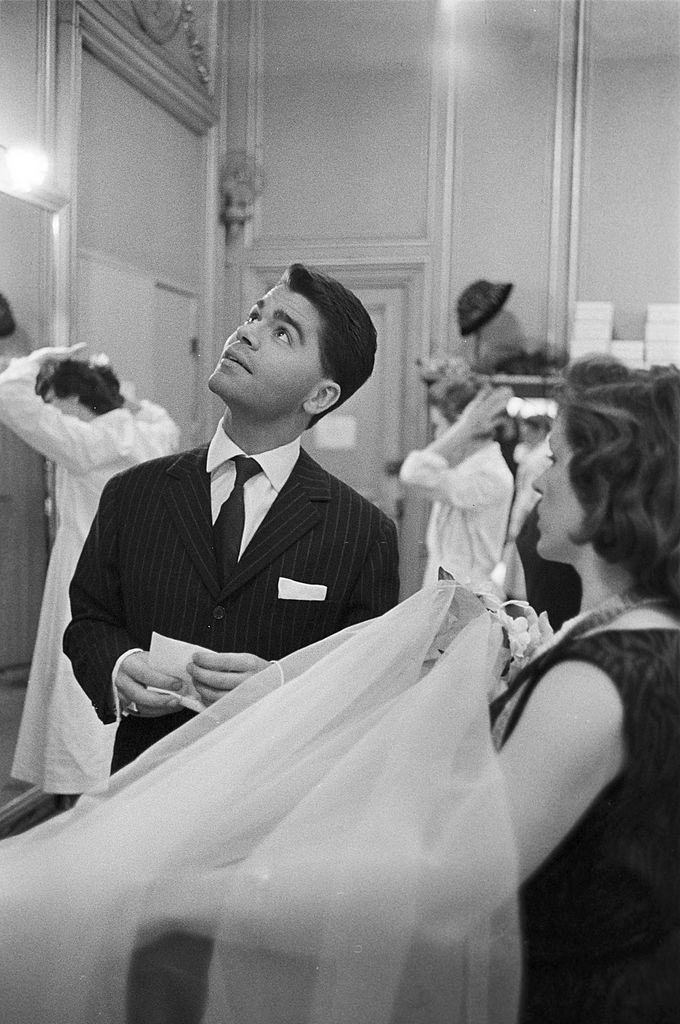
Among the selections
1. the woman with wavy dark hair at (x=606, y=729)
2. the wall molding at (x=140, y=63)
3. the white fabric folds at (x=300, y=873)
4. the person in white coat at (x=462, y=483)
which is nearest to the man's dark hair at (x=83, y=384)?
the wall molding at (x=140, y=63)

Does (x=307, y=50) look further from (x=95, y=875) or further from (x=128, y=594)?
(x=95, y=875)

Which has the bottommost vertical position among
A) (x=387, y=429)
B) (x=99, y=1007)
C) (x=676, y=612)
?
(x=99, y=1007)

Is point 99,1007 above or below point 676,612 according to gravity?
below

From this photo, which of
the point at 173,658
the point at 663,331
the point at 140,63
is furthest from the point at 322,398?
the point at 663,331

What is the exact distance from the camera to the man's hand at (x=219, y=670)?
115 centimetres

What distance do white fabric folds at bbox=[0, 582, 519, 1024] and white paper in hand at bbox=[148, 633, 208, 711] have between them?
0.22m

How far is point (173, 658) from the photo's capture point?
1.26 meters

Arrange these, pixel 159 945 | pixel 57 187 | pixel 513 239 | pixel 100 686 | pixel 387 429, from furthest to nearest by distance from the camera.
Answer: pixel 513 239 → pixel 57 187 → pixel 387 429 → pixel 100 686 → pixel 159 945

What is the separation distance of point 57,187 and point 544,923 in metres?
2.20

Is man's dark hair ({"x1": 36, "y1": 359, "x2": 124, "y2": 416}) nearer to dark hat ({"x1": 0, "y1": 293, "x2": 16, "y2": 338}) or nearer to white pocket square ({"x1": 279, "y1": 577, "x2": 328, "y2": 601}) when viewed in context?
dark hat ({"x1": 0, "y1": 293, "x2": 16, "y2": 338})

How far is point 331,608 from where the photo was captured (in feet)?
4.42

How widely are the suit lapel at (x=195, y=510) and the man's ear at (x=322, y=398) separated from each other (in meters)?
0.17

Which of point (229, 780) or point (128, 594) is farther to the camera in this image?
point (128, 594)

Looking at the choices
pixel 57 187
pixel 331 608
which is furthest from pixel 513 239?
pixel 331 608
